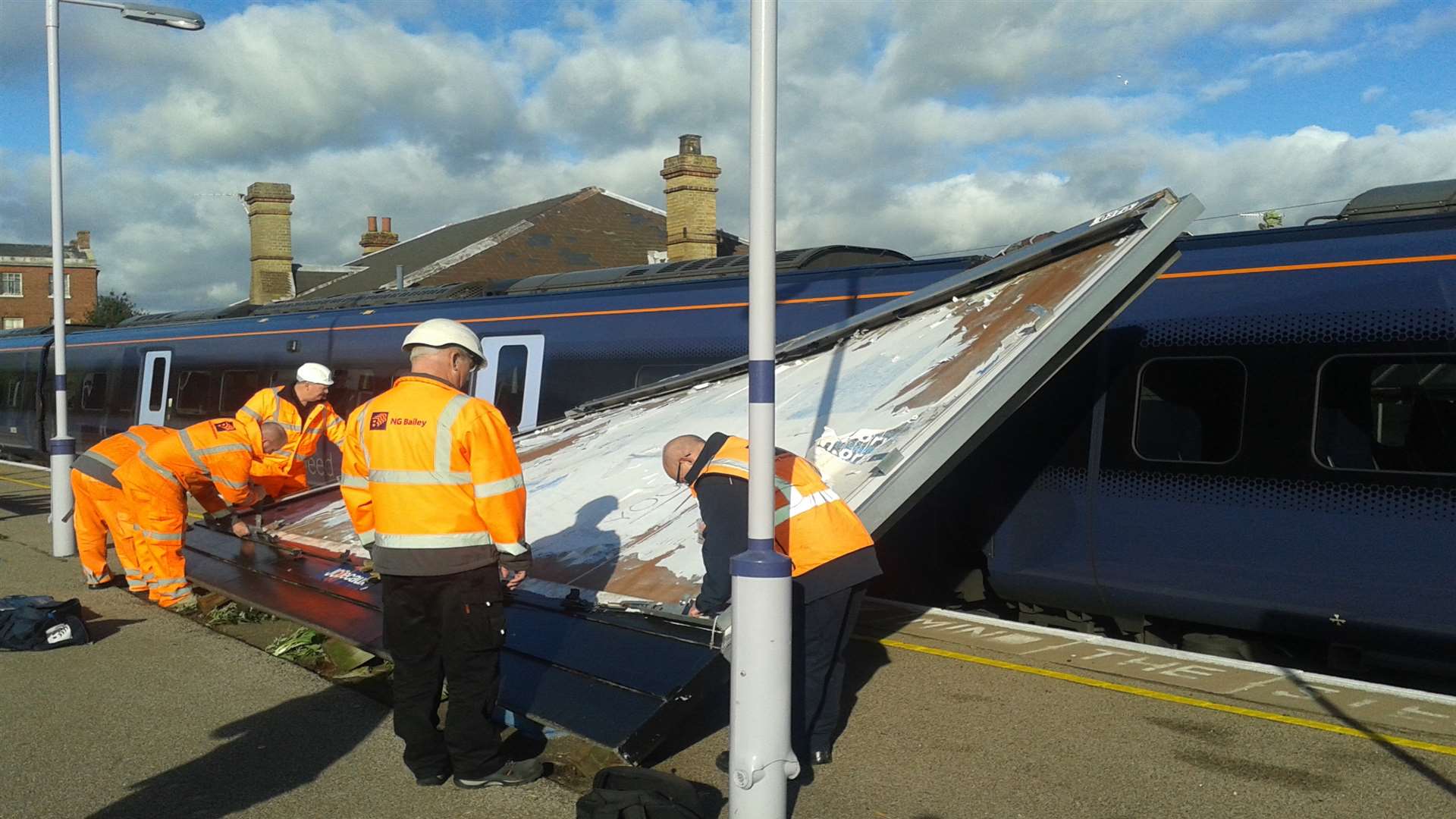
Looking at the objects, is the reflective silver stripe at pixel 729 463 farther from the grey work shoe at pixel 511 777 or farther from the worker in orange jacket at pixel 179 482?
the worker in orange jacket at pixel 179 482

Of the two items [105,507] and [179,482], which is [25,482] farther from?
[179,482]

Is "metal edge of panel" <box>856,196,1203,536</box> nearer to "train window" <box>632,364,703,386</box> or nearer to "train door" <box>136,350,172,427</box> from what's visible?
"train window" <box>632,364,703,386</box>

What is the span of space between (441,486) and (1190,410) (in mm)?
4459

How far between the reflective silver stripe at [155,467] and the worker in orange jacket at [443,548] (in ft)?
15.0

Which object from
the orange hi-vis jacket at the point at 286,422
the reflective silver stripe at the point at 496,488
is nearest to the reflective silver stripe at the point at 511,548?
the reflective silver stripe at the point at 496,488

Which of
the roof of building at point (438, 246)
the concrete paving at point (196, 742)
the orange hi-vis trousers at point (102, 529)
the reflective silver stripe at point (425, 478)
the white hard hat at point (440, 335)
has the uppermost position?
the roof of building at point (438, 246)

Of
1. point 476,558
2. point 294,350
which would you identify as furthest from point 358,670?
point 294,350

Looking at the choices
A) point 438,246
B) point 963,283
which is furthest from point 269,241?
point 963,283

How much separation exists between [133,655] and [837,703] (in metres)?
4.57

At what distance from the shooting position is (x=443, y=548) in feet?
15.0

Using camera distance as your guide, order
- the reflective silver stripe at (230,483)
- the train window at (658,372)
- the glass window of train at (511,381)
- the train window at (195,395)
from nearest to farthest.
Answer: the reflective silver stripe at (230,483)
the train window at (658,372)
the glass window of train at (511,381)
the train window at (195,395)

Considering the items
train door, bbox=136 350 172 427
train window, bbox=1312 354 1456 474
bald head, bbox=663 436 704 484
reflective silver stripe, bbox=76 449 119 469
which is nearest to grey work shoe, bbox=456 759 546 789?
bald head, bbox=663 436 704 484

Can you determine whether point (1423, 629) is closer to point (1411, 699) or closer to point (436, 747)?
point (1411, 699)

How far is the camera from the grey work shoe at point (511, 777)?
15.7 ft
